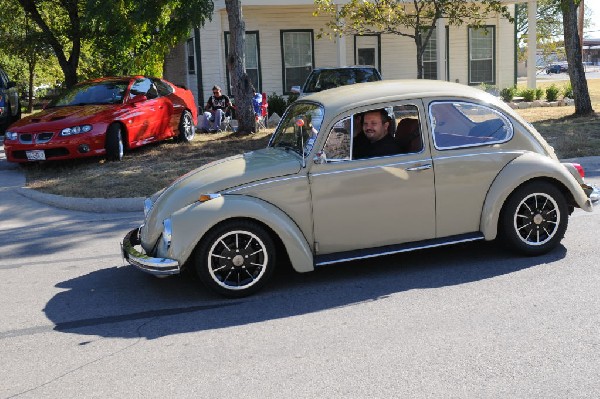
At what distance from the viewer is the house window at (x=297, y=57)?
80.7 feet

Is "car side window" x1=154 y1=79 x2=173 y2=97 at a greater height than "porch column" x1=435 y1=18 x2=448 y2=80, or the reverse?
"porch column" x1=435 y1=18 x2=448 y2=80

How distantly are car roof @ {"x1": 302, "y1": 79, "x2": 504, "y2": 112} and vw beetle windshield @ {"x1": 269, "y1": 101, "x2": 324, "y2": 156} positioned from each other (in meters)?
0.12

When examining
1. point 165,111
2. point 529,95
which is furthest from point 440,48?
point 165,111

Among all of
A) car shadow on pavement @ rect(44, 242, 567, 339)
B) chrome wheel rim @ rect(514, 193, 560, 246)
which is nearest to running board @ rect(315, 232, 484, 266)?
car shadow on pavement @ rect(44, 242, 567, 339)

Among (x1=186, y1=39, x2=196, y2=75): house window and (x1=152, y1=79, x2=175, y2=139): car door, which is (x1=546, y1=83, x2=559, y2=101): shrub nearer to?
(x1=186, y1=39, x2=196, y2=75): house window

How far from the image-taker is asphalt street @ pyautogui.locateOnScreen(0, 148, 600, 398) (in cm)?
424

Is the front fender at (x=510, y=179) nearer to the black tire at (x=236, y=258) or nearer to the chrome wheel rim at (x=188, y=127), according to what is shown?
the black tire at (x=236, y=258)

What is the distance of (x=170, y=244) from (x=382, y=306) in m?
1.70

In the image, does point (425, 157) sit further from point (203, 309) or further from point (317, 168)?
point (203, 309)

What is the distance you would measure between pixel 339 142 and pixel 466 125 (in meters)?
1.19

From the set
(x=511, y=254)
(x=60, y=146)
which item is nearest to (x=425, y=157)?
(x=511, y=254)

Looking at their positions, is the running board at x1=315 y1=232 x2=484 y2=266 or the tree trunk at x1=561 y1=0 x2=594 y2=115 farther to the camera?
the tree trunk at x1=561 y1=0 x2=594 y2=115

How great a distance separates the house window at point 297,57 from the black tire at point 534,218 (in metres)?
18.9

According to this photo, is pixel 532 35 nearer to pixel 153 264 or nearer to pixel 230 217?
pixel 230 217
